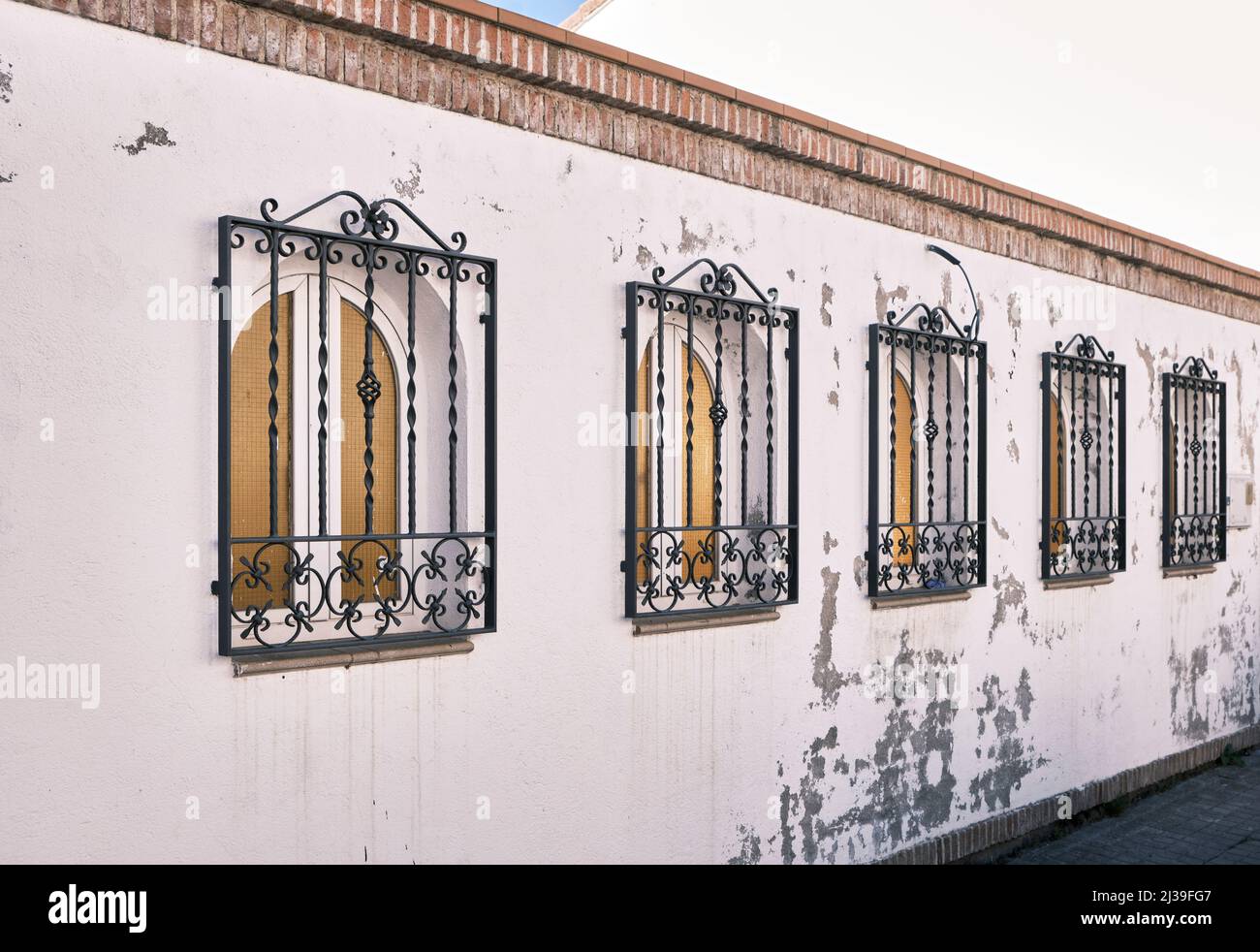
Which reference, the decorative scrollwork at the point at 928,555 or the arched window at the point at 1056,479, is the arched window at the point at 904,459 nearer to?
the decorative scrollwork at the point at 928,555

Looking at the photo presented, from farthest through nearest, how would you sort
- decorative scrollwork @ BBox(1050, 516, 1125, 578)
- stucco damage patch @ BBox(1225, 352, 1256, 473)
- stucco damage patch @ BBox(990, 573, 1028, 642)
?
stucco damage patch @ BBox(1225, 352, 1256, 473) < decorative scrollwork @ BBox(1050, 516, 1125, 578) < stucco damage patch @ BBox(990, 573, 1028, 642)

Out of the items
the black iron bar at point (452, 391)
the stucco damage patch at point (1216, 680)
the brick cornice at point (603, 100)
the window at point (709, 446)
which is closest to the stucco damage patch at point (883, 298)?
the brick cornice at point (603, 100)

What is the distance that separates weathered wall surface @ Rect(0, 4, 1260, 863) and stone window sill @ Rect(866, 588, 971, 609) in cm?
9

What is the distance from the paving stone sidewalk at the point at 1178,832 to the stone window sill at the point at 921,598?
161cm

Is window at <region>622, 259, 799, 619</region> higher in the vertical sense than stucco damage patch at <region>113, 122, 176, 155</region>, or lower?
lower

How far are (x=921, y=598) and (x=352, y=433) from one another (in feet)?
11.5

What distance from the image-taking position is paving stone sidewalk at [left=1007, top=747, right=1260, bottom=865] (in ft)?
22.7

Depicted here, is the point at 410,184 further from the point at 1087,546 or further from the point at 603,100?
the point at 1087,546

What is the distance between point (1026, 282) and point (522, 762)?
481 cm

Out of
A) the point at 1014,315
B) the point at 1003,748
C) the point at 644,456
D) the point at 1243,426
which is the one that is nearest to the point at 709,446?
the point at 644,456

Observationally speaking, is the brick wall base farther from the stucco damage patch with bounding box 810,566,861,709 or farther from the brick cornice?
the brick cornice

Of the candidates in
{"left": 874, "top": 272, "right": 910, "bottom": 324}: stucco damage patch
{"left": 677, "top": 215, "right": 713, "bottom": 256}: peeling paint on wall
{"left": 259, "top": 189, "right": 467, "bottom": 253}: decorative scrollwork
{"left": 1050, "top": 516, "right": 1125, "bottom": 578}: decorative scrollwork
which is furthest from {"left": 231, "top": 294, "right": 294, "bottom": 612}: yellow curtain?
{"left": 1050, "top": 516, "right": 1125, "bottom": 578}: decorative scrollwork
